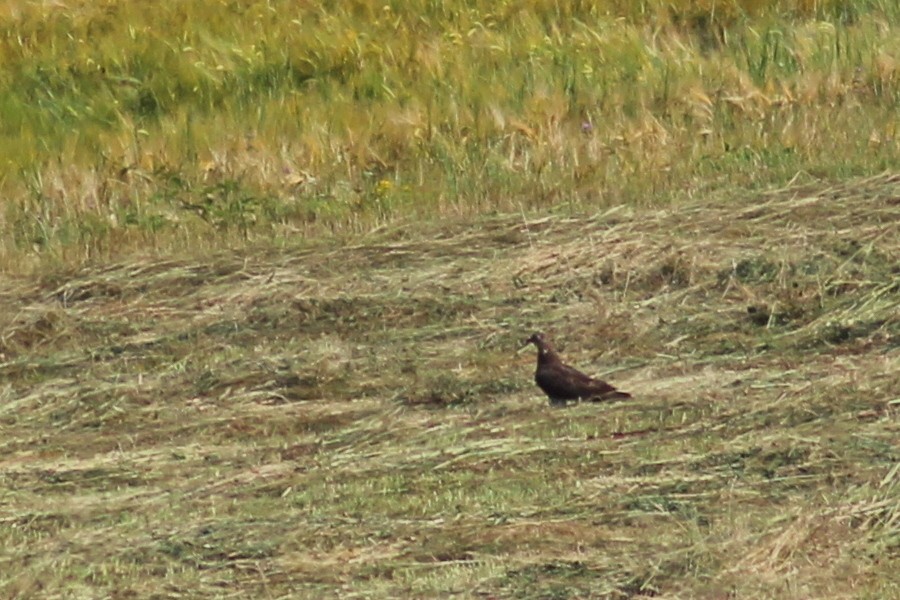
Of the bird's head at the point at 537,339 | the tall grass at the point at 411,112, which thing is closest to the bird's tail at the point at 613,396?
the bird's head at the point at 537,339

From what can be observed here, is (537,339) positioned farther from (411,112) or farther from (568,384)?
(411,112)

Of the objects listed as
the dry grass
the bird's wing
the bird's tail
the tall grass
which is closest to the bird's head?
the dry grass

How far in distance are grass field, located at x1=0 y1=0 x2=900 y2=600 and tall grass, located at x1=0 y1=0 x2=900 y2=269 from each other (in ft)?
0.10

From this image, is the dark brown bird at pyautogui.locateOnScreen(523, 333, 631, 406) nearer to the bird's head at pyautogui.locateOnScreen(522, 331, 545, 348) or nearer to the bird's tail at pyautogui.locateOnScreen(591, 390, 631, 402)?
the bird's tail at pyautogui.locateOnScreen(591, 390, 631, 402)

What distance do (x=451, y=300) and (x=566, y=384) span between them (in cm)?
132

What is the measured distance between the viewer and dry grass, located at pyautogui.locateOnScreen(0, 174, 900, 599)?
5355mm

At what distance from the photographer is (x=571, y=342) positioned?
7531 millimetres

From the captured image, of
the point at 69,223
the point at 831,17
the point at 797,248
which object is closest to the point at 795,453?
the point at 797,248

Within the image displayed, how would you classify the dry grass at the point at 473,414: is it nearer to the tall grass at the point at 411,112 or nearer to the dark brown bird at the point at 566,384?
the dark brown bird at the point at 566,384

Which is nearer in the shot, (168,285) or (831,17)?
(168,285)

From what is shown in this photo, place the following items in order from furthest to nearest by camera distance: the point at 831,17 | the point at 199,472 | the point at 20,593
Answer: the point at 831,17 < the point at 199,472 < the point at 20,593

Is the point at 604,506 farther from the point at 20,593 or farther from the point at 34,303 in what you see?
the point at 34,303

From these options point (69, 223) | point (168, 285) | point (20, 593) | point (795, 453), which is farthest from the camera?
point (69, 223)

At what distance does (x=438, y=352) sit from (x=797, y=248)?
1.44 m
